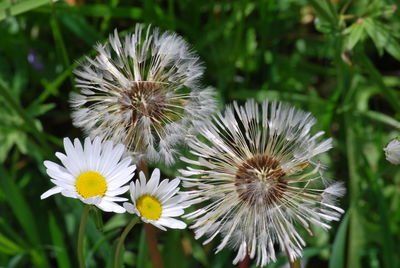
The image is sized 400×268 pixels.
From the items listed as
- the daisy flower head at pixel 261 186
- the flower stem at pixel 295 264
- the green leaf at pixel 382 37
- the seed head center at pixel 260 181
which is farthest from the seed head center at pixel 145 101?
the green leaf at pixel 382 37

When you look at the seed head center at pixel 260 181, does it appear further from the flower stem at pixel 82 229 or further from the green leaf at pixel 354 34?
the green leaf at pixel 354 34

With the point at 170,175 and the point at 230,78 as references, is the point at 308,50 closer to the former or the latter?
the point at 230,78

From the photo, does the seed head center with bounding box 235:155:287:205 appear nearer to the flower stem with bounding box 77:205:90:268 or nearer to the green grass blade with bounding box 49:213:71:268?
the flower stem with bounding box 77:205:90:268

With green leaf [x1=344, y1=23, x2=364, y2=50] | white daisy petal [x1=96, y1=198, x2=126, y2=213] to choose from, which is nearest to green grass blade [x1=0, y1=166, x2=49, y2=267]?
white daisy petal [x1=96, y1=198, x2=126, y2=213]

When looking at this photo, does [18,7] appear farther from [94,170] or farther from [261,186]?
[261,186]

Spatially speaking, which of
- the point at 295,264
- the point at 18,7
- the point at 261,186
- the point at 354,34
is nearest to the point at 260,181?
the point at 261,186

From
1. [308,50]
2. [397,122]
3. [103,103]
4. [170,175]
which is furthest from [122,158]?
[308,50]
